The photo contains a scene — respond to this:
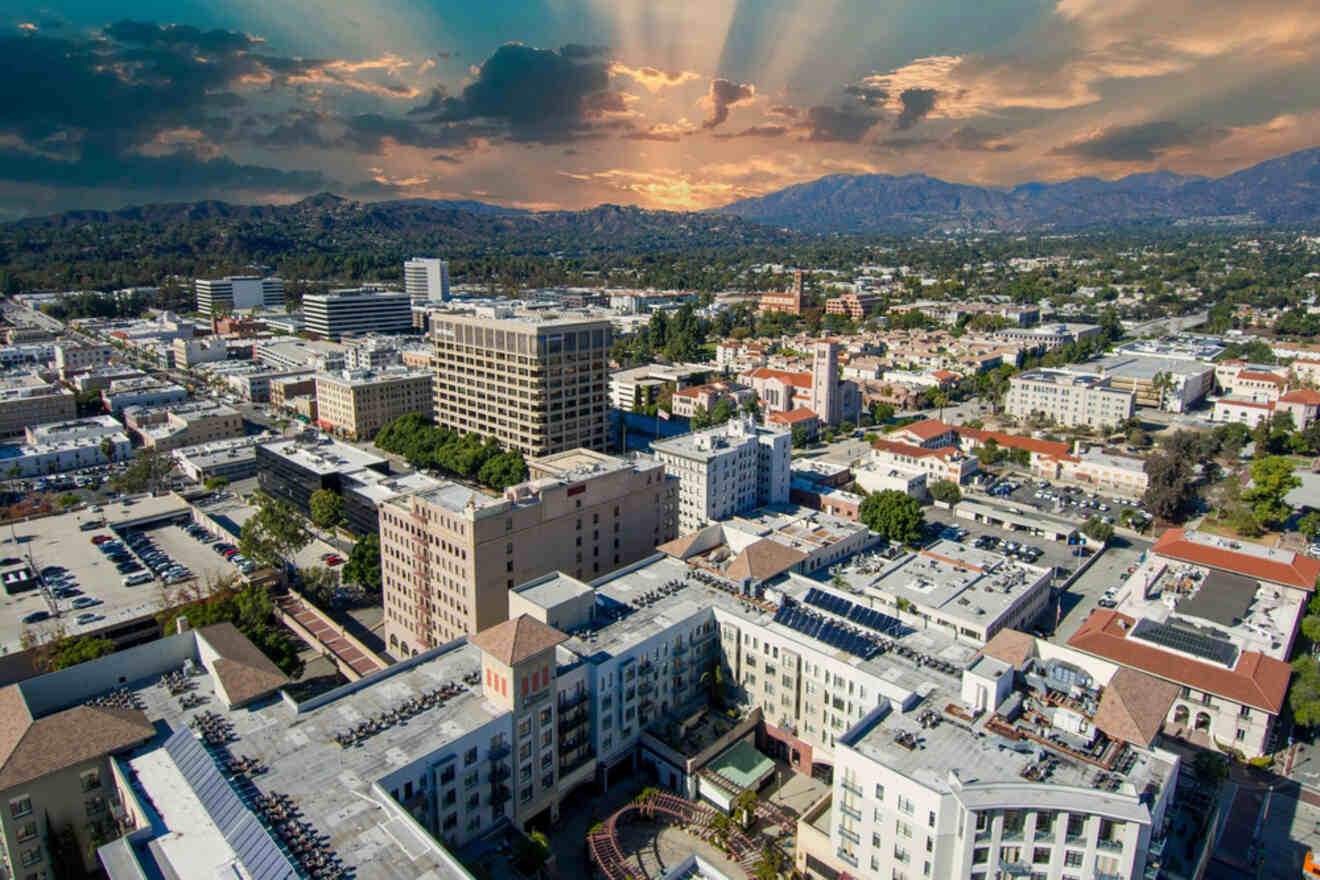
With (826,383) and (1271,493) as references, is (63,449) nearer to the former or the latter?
(826,383)

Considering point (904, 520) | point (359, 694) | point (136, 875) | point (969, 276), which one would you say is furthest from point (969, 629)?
point (969, 276)

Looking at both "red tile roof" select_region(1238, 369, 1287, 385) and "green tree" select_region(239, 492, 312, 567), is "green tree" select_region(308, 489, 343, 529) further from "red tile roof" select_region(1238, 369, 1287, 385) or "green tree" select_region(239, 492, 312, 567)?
"red tile roof" select_region(1238, 369, 1287, 385)

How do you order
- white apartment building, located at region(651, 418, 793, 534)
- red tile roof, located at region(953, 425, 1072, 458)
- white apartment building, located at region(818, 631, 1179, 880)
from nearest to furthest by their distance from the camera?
white apartment building, located at region(818, 631, 1179, 880) < white apartment building, located at region(651, 418, 793, 534) < red tile roof, located at region(953, 425, 1072, 458)

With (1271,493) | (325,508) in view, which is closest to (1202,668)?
(1271,493)

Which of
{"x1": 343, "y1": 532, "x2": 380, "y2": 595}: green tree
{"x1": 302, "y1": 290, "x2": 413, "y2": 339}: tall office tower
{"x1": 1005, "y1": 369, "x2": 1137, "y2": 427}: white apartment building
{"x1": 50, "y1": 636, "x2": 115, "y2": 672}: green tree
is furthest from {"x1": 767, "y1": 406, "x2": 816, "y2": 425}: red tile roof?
{"x1": 302, "y1": 290, "x2": 413, "y2": 339}: tall office tower

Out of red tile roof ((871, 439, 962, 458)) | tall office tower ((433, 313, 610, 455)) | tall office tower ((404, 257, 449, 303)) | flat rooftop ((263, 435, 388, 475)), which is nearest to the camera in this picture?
flat rooftop ((263, 435, 388, 475))

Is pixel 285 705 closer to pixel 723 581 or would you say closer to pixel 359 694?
pixel 359 694
